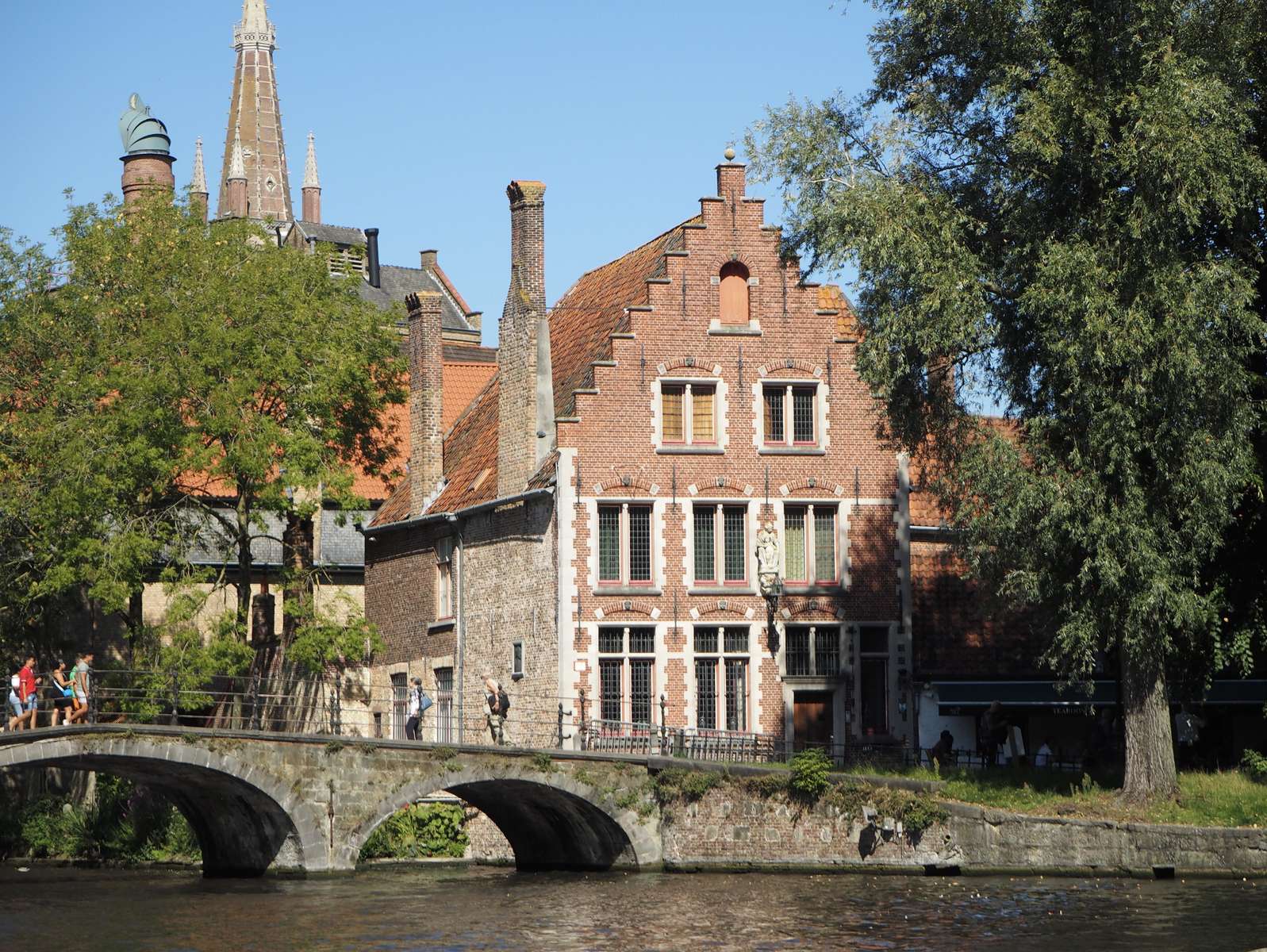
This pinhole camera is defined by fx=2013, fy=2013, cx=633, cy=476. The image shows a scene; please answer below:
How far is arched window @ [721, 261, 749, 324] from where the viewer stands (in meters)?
40.2

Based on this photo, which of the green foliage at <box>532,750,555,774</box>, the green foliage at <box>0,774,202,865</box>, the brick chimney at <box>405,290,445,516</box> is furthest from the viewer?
the brick chimney at <box>405,290,445,516</box>

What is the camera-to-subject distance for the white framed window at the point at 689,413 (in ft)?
130

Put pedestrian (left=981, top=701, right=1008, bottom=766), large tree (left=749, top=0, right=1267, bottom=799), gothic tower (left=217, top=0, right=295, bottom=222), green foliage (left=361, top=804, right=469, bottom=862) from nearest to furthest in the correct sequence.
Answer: large tree (left=749, top=0, right=1267, bottom=799), pedestrian (left=981, top=701, right=1008, bottom=766), green foliage (left=361, top=804, right=469, bottom=862), gothic tower (left=217, top=0, right=295, bottom=222)

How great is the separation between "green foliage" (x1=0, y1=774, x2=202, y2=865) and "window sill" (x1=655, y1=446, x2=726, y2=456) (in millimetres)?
12286

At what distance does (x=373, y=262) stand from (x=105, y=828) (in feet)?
181

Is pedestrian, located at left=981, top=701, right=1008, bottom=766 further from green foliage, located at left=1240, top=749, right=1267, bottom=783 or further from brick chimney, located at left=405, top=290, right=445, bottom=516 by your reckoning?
brick chimney, located at left=405, top=290, right=445, bottom=516

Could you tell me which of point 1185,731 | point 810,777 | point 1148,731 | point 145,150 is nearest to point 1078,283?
point 1148,731

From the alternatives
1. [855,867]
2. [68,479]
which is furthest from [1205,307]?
[68,479]

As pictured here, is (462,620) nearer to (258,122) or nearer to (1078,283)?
(1078,283)

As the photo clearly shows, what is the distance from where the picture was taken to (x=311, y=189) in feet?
403

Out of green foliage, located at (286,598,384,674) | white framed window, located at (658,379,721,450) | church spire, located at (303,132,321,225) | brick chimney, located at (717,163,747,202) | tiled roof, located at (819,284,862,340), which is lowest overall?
green foliage, located at (286,598,384,674)

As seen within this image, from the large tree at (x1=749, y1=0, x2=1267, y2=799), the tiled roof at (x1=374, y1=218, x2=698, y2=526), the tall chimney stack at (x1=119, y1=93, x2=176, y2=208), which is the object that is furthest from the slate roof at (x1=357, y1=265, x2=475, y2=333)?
the large tree at (x1=749, y1=0, x2=1267, y2=799)

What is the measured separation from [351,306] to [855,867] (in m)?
18.0

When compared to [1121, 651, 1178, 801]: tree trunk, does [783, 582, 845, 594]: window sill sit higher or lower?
higher
